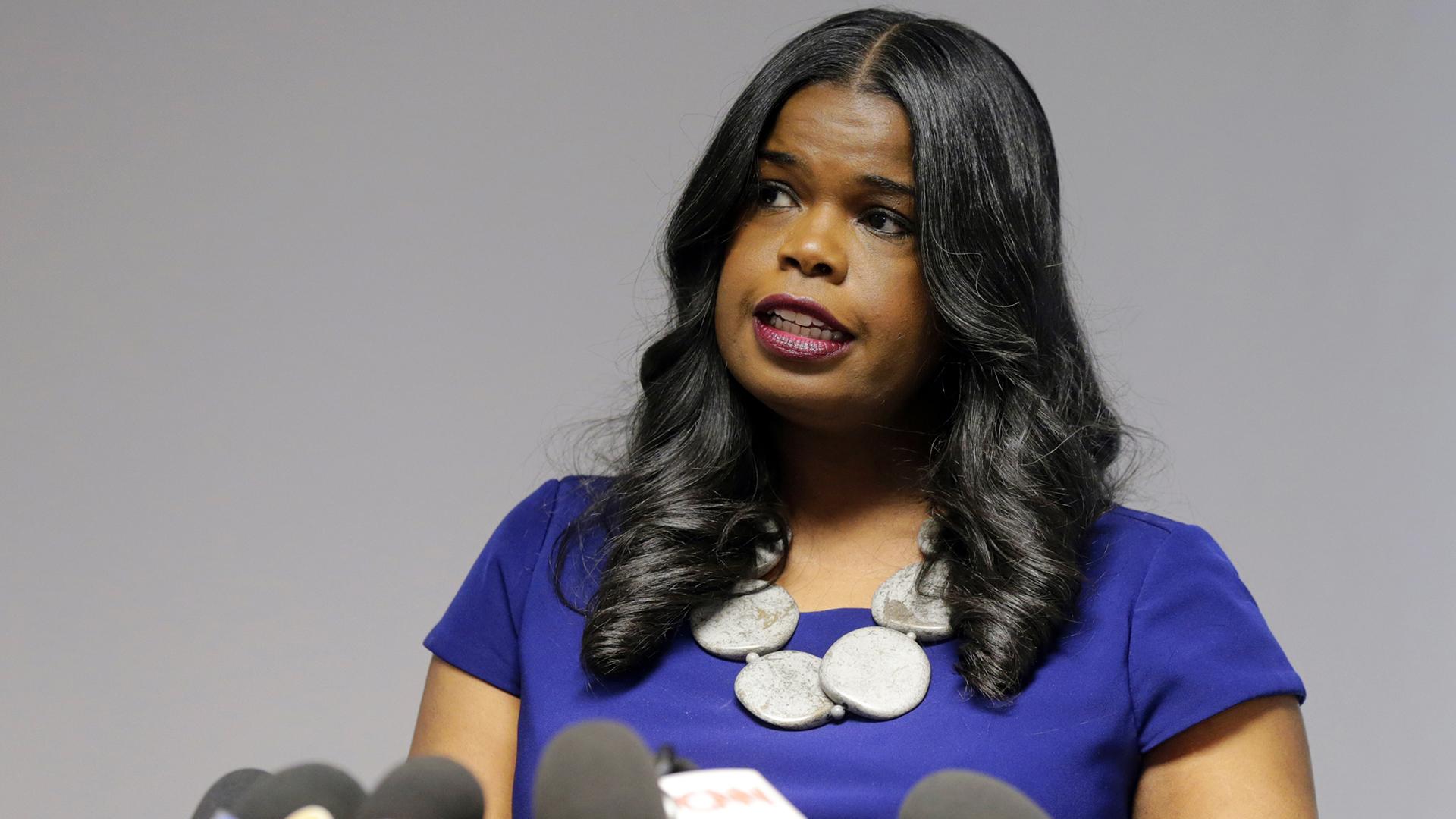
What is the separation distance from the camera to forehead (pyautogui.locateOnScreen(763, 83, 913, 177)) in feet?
4.27

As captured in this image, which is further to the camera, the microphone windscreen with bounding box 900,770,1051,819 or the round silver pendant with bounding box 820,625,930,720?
the round silver pendant with bounding box 820,625,930,720

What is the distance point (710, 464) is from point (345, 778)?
76 cm

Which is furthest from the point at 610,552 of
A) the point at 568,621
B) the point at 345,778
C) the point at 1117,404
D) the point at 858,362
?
the point at 345,778

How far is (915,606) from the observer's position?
1.31m

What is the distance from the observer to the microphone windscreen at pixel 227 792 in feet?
2.26

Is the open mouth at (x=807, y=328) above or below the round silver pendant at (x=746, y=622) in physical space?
above

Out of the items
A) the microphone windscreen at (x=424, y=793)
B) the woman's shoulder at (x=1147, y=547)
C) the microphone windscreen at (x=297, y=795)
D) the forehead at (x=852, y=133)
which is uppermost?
the forehead at (x=852, y=133)

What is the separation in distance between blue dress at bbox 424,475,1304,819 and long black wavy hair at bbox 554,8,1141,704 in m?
0.03

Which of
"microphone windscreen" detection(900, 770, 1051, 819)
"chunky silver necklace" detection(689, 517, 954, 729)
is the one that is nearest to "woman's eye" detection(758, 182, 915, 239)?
"chunky silver necklace" detection(689, 517, 954, 729)

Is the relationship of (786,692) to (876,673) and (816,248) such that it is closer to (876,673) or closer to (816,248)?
(876,673)

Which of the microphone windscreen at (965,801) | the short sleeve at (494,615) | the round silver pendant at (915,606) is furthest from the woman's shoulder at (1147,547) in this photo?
the microphone windscreen at (965,801)

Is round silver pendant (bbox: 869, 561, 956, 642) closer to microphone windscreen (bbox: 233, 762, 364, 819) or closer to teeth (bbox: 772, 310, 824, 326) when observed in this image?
teeth (bbox: 772, 310, 824, 326)

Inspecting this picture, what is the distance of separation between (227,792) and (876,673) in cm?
65

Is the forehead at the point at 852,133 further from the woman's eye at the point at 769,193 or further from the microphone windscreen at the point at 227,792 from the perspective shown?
the microphone windscreen at the point at 227,792
